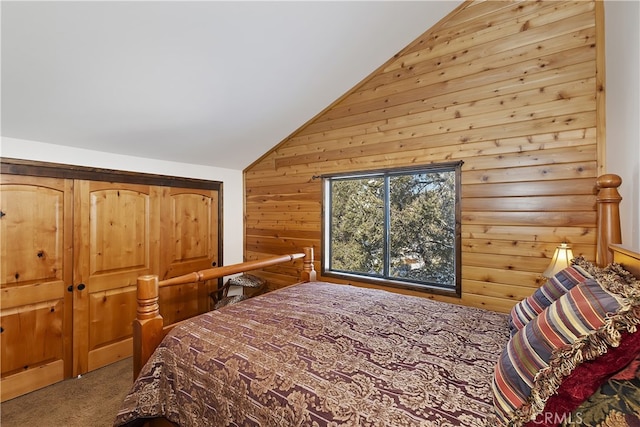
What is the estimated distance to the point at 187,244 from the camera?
3.48 meters

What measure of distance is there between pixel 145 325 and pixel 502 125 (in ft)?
9.77

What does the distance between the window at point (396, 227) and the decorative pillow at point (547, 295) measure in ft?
3.83

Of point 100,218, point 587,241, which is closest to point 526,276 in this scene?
point 587,241

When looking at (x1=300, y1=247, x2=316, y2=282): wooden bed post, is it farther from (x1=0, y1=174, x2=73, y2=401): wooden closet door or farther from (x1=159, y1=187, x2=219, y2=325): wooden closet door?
(x1=0, y1=174, x2=73, y2=401): wooden closet door

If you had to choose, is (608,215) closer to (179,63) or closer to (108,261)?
(179,63)

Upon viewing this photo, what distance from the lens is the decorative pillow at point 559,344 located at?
2.51 feet

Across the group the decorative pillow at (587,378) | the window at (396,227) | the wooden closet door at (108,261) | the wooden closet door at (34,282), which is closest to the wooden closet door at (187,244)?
the wooden closet door at (108,261)

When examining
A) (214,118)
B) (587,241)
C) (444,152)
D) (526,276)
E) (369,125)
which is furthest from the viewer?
(369,125)

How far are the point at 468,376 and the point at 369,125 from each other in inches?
102

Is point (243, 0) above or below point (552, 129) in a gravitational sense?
above

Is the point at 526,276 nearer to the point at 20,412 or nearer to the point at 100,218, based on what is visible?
the point at 100,218

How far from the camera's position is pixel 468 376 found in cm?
107

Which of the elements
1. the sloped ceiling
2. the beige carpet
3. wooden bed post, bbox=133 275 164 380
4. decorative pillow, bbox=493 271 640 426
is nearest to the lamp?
decorative pillow, bbox=493 271 640 426

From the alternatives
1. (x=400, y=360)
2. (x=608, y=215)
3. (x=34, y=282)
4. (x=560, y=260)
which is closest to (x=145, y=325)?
(x=400, y=360)
